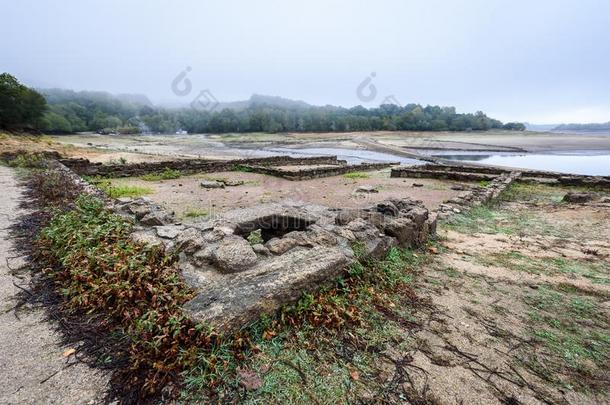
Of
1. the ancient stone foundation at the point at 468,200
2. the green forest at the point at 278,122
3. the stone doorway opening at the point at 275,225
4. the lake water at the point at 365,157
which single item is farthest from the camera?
the green forest at the point at 278,122

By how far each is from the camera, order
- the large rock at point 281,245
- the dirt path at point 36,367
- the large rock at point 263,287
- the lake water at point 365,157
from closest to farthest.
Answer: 1. the dirt path at point 36,367
2. the large rock at point 263,287
3. the large rock at point 281,245
4. the lake water at point 365,157

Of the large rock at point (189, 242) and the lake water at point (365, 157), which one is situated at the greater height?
the large rock at point (189, 242)

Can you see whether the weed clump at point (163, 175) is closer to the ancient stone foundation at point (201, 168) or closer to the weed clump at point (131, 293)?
the ancient stone foundation at point (201, 168)

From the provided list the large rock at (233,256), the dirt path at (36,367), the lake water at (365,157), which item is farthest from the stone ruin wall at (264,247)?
the lake water at (365,157)

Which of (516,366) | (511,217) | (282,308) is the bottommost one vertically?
(511,217)

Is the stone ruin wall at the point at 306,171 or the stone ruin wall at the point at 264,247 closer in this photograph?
the stone ruin wall at the point at 264,247

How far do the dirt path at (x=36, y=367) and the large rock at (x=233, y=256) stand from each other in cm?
136

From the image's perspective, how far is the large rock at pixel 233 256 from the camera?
3.21 m

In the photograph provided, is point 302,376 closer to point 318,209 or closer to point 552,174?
point 318,209

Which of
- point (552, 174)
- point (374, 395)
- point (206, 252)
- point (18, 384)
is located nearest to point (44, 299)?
point (18, 384)

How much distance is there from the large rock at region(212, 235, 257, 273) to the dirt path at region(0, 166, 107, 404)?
1.36 m

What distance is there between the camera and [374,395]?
2061mm

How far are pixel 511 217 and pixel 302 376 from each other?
8.25m

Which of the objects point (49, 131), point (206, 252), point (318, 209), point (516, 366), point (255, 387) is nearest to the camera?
point (255, 387)
